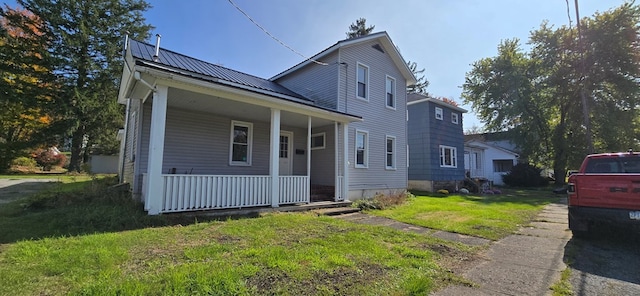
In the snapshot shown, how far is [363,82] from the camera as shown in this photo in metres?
12.3

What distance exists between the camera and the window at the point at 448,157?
693 inches

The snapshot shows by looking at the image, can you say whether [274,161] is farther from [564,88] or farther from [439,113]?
[564,88]

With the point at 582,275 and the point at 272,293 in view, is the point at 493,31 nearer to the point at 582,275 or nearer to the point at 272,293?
the point at 582,275

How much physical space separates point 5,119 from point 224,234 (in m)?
29.6

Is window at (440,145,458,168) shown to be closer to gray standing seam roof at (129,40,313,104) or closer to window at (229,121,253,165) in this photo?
gray standing seam roof at (129,40,313,104)

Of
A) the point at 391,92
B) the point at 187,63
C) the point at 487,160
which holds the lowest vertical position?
the point at 487,160

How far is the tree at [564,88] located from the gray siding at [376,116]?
13.2 m

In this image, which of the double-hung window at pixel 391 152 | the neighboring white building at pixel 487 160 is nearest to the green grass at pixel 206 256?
the double-hung window at pixel 391 152

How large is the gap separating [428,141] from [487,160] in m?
16.0

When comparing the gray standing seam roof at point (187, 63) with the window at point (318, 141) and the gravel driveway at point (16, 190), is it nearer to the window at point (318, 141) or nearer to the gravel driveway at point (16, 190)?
the window at point (318, 141)

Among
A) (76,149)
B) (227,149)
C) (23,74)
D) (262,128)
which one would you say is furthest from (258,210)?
(76,149)

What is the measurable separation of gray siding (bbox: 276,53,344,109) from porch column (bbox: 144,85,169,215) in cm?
635

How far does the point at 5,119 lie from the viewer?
75.6ft

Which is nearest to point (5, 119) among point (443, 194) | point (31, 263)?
point (31, 263)
